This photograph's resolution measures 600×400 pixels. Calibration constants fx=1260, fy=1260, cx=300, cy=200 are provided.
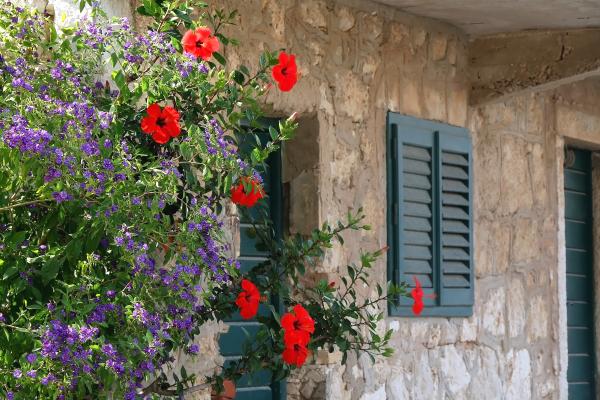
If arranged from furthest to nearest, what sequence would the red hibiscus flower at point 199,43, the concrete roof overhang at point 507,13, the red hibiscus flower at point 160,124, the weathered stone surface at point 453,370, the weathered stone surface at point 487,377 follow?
1. the weathered stone surface at point 487,377
2. the weathered stone surface at point 453,370
3. the concrete roof overhang at point 507,13
4. the red hibiscus flower at point 199,43
5. the red hibiscus flower at point 160,124

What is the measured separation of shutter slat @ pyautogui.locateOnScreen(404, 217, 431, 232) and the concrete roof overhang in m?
1.07

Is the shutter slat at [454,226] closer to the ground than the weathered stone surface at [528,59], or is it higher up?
closer to the ground

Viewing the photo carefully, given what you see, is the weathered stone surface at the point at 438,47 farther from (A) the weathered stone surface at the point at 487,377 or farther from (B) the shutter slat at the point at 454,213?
(A) the weathered stone surface at the point at 487,377

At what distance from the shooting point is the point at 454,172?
683 cm

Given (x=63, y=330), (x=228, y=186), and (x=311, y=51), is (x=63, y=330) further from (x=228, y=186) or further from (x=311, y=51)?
(x=311, y=51)

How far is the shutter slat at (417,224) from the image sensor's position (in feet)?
21.1

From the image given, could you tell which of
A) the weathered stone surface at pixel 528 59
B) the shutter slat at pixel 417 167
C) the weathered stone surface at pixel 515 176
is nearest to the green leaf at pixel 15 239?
the shutter slat at pixel 417 167

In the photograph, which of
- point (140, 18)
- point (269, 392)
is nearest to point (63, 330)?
point (140, 18)

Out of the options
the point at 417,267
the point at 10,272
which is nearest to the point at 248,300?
the point at 10,272

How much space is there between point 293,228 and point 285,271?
1223 millimetres

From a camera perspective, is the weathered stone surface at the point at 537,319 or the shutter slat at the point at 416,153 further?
the weathered stone surface at the point at 537,319

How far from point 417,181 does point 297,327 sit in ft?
7.27

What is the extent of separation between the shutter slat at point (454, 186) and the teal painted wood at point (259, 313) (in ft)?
3.74

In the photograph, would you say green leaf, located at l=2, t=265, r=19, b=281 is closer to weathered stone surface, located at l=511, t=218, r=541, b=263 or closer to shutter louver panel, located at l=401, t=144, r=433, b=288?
shutter louver panel, located at l=401, t=144, r=433, b=288
